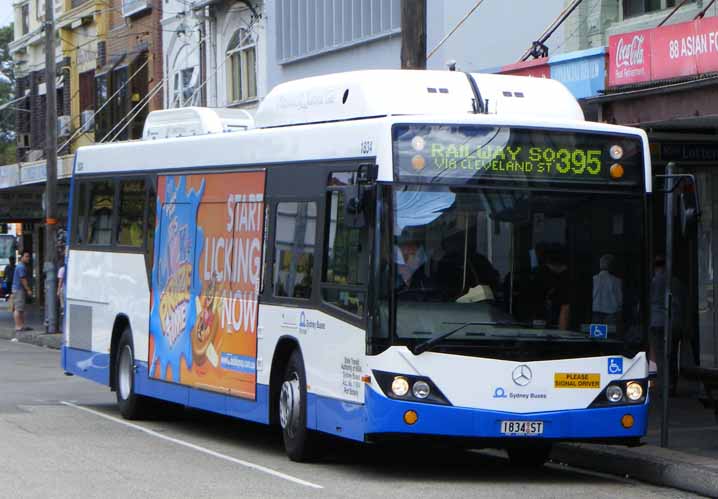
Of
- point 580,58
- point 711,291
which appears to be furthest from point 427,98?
point 711,291

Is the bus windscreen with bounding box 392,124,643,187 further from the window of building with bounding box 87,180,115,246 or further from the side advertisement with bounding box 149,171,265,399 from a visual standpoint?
the window of building with bounding box 87,180,115,246

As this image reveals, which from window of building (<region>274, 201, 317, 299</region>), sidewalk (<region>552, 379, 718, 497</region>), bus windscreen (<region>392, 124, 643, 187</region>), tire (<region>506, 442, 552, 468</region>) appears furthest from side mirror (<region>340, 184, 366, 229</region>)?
sidewalk (<region>552, 379, 718, 497</region>)

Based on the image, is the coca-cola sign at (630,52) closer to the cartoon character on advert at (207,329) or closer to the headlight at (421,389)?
the cartoon character on advert at (207,329)

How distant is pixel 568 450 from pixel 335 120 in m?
3.60

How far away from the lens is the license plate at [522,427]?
37.0 ft

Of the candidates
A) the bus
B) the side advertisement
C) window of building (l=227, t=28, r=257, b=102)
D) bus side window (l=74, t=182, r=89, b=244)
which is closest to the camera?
the bus

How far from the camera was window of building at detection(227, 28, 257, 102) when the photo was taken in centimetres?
3238

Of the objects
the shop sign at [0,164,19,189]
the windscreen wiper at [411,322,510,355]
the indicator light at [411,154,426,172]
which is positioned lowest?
the windscreen wiper at [411,322,510,355]

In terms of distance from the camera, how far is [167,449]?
13617mm

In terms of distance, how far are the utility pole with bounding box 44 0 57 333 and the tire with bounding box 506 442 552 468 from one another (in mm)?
21134

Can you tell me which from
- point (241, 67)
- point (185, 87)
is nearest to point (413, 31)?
point (241, 67)

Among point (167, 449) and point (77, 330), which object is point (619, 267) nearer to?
point (167, 449)

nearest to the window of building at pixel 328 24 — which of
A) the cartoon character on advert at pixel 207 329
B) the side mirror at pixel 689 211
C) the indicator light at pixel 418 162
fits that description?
the cartoon character on advert at pixel 207 329

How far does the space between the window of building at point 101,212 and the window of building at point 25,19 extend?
3215 cm
